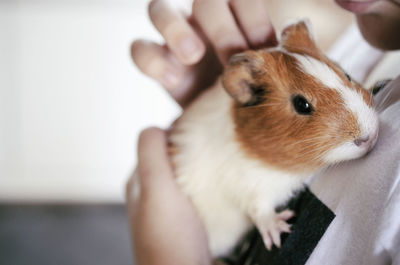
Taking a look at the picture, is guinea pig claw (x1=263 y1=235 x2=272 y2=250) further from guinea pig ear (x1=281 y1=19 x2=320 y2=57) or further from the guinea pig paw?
guinea pig ear (x1=281 y1=19 x2=320 y2=57)

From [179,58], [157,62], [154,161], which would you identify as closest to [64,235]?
[154,161]

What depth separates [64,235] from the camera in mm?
3000

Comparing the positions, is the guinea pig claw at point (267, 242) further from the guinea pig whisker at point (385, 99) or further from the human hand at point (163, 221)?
the guinea pig whisker at point (385, 99)

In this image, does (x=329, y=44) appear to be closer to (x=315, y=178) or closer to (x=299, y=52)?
(x=299, y=52)

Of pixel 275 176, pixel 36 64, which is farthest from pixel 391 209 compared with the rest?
pixel 36 64

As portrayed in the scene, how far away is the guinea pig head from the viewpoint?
0.73 meters

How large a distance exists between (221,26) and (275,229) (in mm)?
492

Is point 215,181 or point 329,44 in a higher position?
point 329,44

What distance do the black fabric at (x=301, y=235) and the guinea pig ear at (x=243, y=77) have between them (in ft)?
0.83

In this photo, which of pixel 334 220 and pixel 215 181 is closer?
pixel 334 220

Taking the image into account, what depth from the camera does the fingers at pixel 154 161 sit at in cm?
102

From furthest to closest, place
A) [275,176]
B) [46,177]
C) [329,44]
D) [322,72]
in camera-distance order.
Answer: [46,177] < [329,44] < [275,176] < [322,72]

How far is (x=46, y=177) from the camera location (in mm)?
3219

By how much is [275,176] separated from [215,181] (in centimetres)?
17
